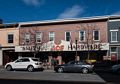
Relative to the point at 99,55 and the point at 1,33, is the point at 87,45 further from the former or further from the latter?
the point at 1,33

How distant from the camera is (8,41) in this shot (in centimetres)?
4684

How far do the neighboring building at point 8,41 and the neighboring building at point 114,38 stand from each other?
14735 mm

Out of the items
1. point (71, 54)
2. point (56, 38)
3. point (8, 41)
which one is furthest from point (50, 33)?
point (8, 41)

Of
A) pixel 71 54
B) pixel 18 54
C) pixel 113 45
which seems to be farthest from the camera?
pixel 18 54

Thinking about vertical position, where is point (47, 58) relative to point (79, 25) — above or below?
below

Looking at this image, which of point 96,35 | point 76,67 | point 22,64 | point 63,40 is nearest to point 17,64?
point 22,64

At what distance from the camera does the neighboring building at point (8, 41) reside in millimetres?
46316

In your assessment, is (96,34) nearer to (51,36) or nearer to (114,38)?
(114,38)

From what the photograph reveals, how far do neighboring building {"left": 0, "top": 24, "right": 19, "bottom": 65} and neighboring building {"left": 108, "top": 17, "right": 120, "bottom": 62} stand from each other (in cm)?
1474

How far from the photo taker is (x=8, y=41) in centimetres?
4684

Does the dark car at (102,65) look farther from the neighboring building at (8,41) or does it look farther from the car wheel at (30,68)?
the neighboring building at (8,41)

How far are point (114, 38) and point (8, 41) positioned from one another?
16.9m

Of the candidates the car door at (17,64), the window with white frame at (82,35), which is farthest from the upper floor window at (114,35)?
the car door at (17,64)

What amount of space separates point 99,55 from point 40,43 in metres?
9.06
